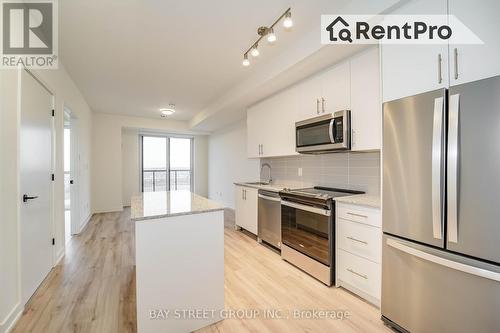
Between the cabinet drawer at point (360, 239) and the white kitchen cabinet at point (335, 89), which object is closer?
the cabinet drawer at point (360, 239)

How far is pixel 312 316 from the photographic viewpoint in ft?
6.08

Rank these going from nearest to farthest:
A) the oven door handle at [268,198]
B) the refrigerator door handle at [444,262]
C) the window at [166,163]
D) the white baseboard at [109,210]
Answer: the refrigerator door handle at [444,262] < the oven door handle at [268,198] < the white baseboard at [109,210] < the window at [166,163]

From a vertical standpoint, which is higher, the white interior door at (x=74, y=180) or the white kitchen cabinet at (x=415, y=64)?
the white kitchen cabinet at (x=415, y=64)

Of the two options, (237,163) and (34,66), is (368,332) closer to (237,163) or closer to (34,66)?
(34,66)

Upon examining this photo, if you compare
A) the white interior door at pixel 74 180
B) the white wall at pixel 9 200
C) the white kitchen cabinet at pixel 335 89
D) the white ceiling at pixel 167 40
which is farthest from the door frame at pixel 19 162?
the white kitchen cabinet at pixel 335 89

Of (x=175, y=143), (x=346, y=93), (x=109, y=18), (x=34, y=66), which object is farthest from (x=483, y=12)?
(x=175, y=143)

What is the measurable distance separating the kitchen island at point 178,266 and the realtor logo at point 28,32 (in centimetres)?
165

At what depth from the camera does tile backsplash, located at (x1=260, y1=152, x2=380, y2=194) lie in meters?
2.50

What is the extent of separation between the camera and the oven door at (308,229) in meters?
2.29

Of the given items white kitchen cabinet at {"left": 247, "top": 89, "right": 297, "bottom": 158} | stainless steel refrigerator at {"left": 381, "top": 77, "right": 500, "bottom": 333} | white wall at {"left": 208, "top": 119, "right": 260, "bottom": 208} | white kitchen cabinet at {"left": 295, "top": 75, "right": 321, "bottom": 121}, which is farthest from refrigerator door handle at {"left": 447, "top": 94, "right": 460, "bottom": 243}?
white wall at {"left": 208, "top": 119, "right": 260, "bottom": 208}

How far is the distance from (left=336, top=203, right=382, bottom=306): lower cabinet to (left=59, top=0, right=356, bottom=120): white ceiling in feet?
6.20

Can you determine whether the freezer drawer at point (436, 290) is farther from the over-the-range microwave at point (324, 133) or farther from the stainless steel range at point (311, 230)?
the over-the-range microwave at point (324, 133)

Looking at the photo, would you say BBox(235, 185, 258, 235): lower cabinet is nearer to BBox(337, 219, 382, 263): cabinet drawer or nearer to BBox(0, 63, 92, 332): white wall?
BBox(337, 219, 382, 263): cabinet drawer

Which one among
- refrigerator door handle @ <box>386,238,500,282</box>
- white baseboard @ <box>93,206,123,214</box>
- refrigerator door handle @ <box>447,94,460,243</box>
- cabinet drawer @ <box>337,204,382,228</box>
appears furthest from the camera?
white baseboard @ <box>93,206,123,214</box>
